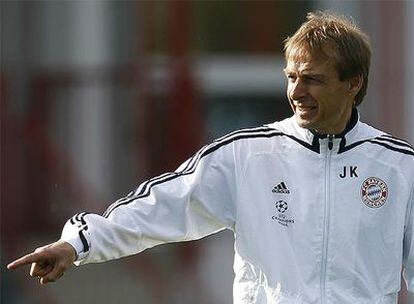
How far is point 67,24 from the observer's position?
415 inches

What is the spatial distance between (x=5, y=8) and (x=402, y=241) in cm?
639

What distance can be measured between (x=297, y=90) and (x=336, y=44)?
0.19 m

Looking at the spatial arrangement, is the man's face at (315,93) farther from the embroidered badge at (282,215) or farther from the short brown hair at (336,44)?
the embroidered badge at (282,215)

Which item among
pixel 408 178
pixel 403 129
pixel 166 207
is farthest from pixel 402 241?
pixel 403 129

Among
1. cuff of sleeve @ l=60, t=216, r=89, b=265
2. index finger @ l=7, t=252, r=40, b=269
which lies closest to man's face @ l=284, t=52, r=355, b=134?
cuff of sleeve @ l=60, t=216, r=89, b=265

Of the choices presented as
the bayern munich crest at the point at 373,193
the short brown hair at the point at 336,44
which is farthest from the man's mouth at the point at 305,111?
the bayern munich crest at the point at 373,193

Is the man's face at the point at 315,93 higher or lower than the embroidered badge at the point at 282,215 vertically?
higher

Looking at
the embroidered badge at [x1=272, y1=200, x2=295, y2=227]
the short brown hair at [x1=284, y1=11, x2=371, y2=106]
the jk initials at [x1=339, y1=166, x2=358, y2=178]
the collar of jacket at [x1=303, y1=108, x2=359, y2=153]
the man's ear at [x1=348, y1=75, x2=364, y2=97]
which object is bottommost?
the embroidered badge at [x1=272, y1=200, x2=295, y2=227]

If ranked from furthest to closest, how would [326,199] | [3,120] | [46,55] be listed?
[46,55] → [3,120] → [326,199]

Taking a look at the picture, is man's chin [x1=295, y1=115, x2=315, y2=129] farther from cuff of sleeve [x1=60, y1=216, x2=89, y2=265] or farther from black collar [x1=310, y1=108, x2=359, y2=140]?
cuff of sleeve [x1=60, y1=216, x2=89, y2=265]

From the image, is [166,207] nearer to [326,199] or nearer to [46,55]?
[326,199]

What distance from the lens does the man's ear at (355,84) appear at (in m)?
4.55

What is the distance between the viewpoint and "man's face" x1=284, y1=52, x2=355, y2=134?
14.5ft

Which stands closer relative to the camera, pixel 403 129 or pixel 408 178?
pixel 408 178
